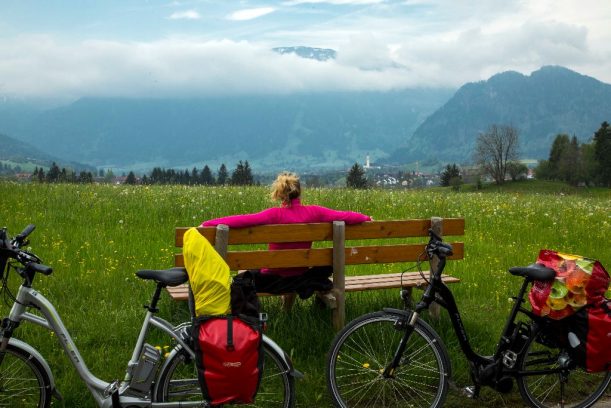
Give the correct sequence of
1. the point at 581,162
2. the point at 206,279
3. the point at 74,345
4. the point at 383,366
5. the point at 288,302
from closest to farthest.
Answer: the point at 206,279
the point at 74,345
the point at 383,366
the point at 288,302
the point at 581,162

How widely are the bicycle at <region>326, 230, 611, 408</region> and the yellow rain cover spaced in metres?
1.22

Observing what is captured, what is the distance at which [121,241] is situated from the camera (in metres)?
11.4

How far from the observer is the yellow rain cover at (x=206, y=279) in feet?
14.8

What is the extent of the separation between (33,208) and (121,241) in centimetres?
348

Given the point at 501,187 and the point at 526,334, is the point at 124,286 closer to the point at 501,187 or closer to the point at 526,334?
the point at 526,334

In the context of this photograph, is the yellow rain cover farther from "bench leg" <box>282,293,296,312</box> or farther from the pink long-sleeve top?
"bench leg" <box>282,293,296,312</box>

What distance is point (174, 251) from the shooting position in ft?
36.7

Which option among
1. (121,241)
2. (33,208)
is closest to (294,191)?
(121,241)

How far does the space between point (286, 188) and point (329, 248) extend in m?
0.81

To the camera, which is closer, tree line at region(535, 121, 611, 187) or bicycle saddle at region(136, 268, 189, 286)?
bicycle saddle at region(136, 268, 189, 286)

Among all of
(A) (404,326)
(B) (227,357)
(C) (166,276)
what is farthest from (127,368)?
(A) (404,326)

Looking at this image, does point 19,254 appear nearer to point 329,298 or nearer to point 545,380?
point 329,298

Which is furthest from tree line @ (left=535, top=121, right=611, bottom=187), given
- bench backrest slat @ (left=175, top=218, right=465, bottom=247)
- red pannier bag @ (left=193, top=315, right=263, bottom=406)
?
red pannier bag @ (left=193, top=315, right=263, bottom=406)

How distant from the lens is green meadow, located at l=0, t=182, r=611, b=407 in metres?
6.24
